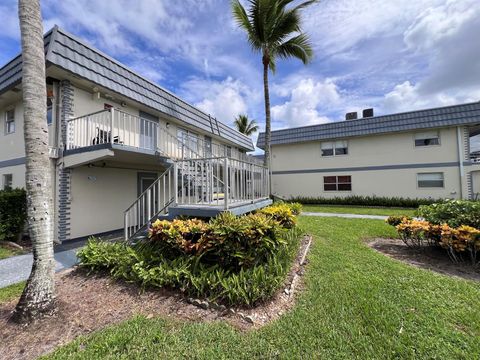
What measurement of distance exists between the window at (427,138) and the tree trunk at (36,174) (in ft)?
65.5

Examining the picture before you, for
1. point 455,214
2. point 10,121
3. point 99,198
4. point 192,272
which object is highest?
point 10,121

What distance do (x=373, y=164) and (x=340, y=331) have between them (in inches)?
685

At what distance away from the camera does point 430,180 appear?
15797mm

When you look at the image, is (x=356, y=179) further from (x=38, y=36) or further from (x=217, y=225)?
(x=38, y=36)

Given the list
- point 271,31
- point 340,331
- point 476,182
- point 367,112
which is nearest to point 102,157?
point 340,331

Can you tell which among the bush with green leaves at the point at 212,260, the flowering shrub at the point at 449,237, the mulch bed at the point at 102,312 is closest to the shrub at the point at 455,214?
the flowering shrub at the point at 449,237

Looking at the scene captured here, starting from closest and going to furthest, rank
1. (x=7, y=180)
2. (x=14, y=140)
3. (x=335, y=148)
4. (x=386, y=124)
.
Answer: (x=14, y=140), (x=7, y=180), (x=386, y=124), (x=335, y=148)

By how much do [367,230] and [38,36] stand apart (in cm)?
976

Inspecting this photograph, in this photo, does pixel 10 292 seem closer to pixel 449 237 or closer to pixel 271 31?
pixel 449 237

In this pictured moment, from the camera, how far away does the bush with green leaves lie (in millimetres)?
3527

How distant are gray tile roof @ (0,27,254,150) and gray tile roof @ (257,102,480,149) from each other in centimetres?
1080

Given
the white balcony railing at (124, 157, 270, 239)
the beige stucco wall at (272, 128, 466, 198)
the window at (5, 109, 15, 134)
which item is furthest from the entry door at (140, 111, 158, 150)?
the beige stucco wall at (272, 128, 466, 198)

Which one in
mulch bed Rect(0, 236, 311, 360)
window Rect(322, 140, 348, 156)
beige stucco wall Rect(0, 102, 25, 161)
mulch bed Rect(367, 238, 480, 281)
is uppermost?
window Rect(322, 140, 348, 156)

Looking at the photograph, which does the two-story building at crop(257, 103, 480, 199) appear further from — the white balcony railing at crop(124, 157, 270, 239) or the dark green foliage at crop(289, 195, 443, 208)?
the white balcony railing at crop(124, 157, 270, 239)
